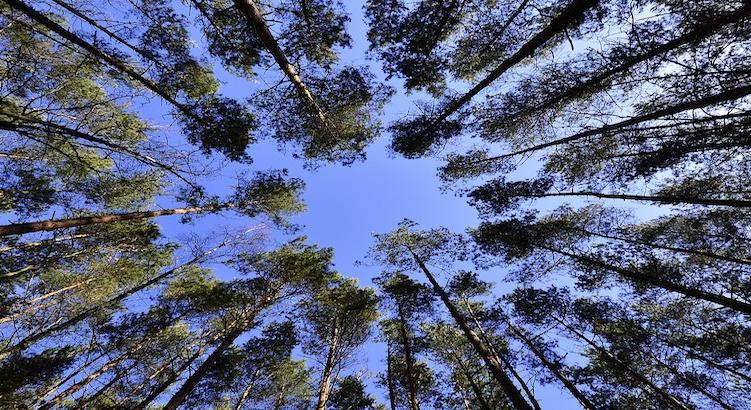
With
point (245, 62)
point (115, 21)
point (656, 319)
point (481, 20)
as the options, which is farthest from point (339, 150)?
point (656, 319)

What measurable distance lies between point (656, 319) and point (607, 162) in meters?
5.02

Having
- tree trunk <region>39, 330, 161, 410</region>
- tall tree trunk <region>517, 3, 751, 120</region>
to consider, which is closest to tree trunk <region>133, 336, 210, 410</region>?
tree trunk <region>39, 330, 161, 410</region>

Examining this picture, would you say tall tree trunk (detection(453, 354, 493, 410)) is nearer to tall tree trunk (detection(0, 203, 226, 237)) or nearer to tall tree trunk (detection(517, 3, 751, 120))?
tall tree trunk (detection(517, 3, 751, 120))

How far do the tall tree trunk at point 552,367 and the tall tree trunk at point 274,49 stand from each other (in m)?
8.61

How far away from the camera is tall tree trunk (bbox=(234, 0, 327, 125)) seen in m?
5.79

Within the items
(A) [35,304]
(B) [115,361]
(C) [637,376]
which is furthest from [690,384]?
(A) [35,304]

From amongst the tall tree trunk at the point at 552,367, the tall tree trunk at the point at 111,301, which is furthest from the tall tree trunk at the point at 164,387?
the tall tree trunk at the point at 552,367

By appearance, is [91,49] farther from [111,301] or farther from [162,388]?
[111,301]

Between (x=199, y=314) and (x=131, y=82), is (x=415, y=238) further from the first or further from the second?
(x=131, y=82)

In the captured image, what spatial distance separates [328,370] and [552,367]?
20.1 ft

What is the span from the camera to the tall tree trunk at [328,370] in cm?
911

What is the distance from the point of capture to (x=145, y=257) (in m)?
12.3

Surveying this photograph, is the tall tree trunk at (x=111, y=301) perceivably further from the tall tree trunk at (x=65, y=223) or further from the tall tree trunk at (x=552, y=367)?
the tall tree trunk at (x=552, y=367)

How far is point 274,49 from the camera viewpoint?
21.4 feet
